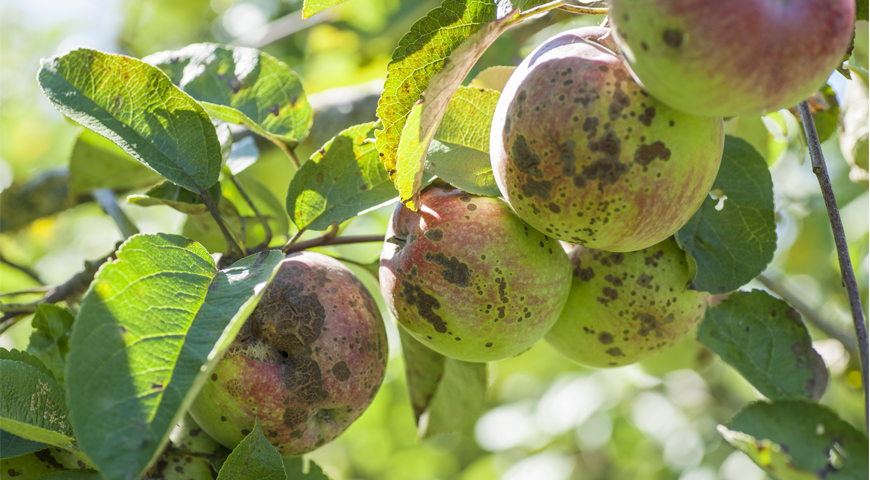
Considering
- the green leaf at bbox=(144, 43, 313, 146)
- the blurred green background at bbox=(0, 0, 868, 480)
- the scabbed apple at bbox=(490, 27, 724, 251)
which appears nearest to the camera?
the scabbed apple at bbox=(490, 27, 724, 251)

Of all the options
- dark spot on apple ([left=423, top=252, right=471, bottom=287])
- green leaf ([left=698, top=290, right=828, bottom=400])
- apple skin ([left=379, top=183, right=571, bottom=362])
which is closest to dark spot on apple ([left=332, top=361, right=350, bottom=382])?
apple skin ([left=379, top=183, right=571, bottom=362])

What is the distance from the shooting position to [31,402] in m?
0.86

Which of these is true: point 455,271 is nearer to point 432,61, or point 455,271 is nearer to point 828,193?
point 432,61

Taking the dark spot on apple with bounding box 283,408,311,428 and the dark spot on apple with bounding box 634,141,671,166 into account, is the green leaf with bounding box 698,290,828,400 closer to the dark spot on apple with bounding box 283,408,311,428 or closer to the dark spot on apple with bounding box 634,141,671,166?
the dark spot on apple with bounding box 634,141,671,166

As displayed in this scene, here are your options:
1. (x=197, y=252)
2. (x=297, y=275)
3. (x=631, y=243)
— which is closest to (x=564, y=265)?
(x=631, y=243)

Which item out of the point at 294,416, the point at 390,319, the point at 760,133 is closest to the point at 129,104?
the point at 294,416

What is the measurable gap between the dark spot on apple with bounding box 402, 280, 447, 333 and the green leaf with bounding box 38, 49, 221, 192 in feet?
1.37

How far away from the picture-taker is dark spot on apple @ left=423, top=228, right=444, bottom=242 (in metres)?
0.91

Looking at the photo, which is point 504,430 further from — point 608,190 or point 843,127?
point 608,190

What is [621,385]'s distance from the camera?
9.09ft

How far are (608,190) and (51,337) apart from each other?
101 cm

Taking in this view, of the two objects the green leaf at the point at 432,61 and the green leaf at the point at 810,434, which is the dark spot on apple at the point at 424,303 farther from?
the green leaf at the point at 810,434

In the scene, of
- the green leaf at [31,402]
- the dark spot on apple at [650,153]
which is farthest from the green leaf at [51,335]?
the dark spot on apple at [650,153]

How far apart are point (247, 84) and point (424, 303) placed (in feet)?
2.06
